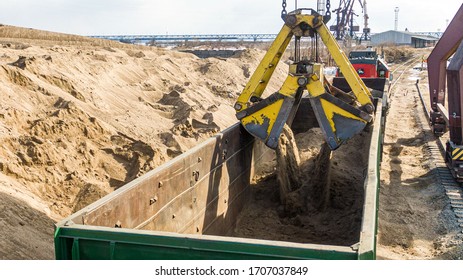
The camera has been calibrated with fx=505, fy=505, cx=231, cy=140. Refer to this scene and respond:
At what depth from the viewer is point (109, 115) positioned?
1115cm

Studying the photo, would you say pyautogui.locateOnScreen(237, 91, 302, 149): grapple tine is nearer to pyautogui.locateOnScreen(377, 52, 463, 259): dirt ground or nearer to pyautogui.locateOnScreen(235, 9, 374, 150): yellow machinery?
pyautogui.locateOnScreen(235, 9, 374, 150): yellow machinery

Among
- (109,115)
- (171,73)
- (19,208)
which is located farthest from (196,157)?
(171,73)

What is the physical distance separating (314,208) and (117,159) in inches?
147

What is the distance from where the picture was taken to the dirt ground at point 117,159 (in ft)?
21.9

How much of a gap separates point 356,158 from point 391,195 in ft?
2.93

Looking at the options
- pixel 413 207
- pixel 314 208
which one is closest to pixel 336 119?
pixel 314 208

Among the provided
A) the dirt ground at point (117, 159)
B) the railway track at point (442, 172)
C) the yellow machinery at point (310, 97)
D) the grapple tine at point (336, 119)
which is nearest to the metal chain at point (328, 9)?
the yellow machinery at point (310, 97)

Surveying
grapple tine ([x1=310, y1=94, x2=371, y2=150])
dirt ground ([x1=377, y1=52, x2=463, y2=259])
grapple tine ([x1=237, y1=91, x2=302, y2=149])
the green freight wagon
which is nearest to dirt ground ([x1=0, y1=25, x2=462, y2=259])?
dirt ground ([x1=377, y1=52, x2=463, y2=259])

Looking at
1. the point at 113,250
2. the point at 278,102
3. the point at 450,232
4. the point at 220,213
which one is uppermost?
the point at 278,102

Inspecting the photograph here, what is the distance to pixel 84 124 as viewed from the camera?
9.48 meters

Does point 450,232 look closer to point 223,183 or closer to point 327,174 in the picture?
point 327,174

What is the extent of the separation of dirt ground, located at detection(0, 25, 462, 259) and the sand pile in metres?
0.02

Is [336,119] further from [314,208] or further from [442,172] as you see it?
[442,172]

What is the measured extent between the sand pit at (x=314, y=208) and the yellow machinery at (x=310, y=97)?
3.92ft
